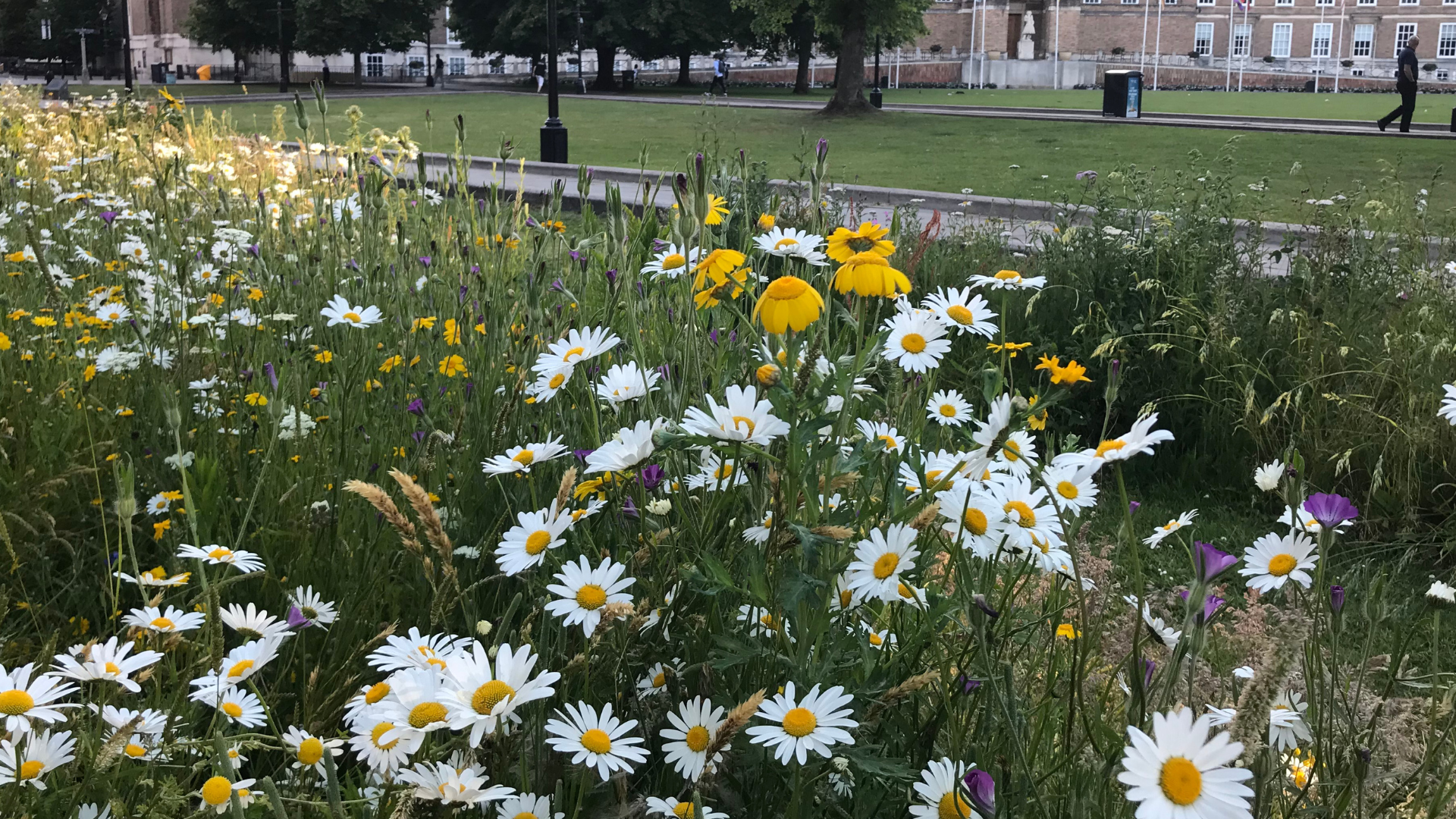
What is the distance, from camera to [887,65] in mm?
54312

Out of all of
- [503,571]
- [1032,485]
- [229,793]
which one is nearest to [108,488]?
[503,571]

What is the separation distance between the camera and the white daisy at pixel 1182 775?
822 mm

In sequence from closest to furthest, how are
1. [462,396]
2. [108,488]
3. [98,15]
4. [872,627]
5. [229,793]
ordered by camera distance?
[229,793]
[872,627]
[108,488]
[462,396]
[98,15]

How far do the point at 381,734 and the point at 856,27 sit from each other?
86.5 ft

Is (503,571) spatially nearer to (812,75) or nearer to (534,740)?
(534,740)

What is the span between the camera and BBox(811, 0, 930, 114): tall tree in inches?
993

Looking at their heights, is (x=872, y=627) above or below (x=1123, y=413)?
above

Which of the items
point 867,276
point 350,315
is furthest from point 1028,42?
point 867,276

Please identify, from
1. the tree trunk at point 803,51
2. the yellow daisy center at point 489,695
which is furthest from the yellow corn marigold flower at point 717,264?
the tree trunk at point 803,51

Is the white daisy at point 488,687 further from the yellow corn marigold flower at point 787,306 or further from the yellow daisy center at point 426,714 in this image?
the yellow corn marigold flower at point 787,306

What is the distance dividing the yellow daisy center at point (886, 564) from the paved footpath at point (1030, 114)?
13.3m

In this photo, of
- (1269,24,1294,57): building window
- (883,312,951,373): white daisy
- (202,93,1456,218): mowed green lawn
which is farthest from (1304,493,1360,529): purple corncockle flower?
(1269,24,1294,57): building window

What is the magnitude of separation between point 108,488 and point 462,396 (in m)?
0.78

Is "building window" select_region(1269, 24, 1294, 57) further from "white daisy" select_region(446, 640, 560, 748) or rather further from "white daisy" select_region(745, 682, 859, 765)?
"white daisy" select_region(446, 640, 560, 748)
